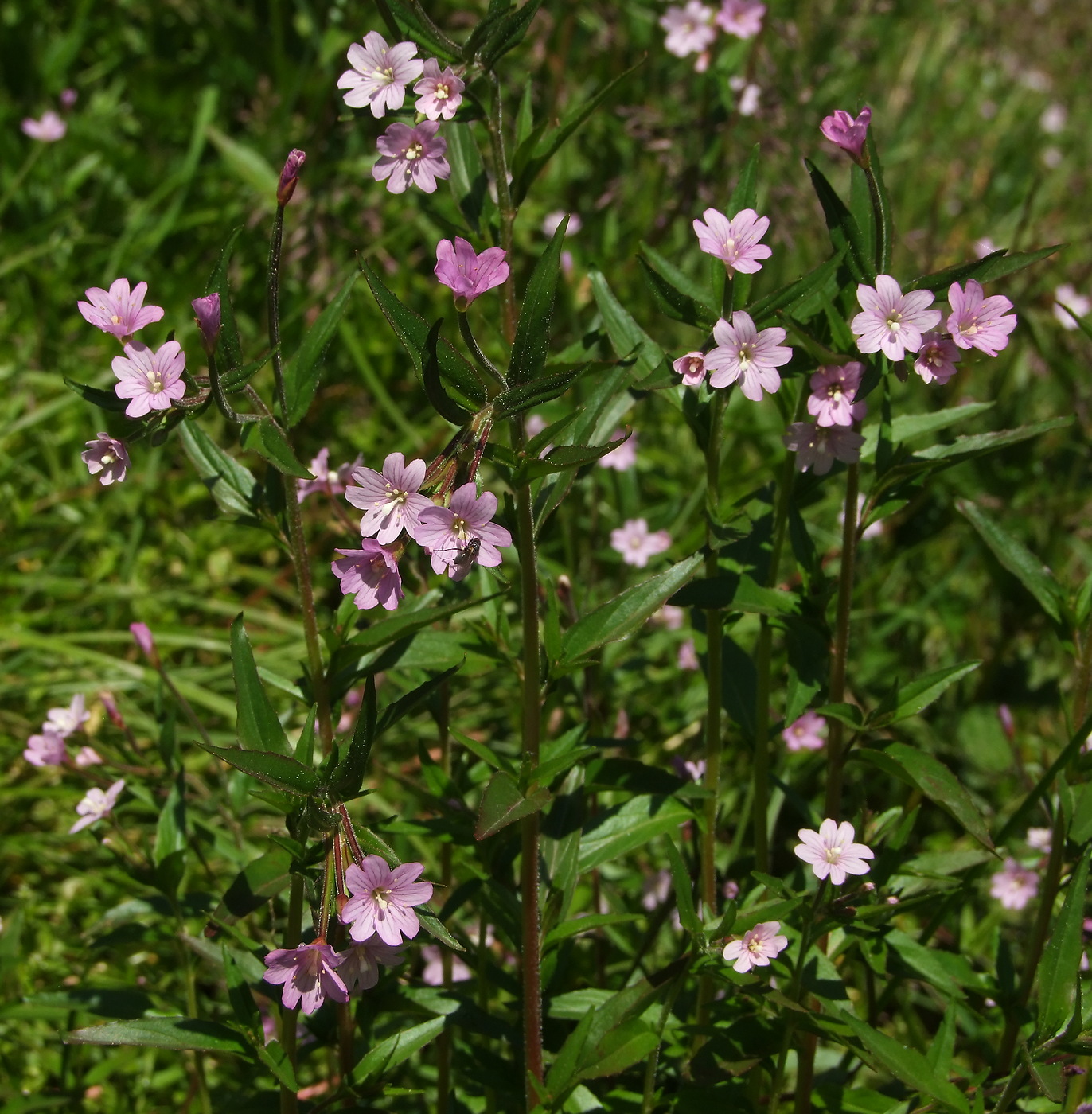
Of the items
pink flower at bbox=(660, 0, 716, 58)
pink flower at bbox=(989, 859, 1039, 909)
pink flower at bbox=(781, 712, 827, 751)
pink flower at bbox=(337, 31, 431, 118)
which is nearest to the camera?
pink flower at bbox=(337, 31, 431, 118)

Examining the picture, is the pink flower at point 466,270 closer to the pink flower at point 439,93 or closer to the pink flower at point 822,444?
the pink flower at point 439,93

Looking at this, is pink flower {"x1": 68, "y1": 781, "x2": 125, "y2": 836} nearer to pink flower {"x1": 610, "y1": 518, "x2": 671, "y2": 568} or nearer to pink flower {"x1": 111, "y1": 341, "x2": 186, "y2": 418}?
pink flower {"x1": 111, "y1": 341, "x2": 186, "y2": 418}

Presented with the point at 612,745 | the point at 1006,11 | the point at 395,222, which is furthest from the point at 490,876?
the point at 1006,11

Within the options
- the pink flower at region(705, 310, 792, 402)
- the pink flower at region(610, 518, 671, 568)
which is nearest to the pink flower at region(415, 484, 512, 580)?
the pink flower at region(705, 310, 792, 402)

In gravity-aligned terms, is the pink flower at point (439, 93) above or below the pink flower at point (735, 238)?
above

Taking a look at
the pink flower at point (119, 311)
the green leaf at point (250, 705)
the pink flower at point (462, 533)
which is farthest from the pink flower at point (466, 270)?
the green leaf at point (250, 705)

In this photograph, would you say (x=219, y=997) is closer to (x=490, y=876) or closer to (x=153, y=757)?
(x=153, y=757)

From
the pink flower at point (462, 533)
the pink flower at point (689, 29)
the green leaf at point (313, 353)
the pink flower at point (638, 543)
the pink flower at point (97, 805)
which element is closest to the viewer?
the pink flower at point (462, 533)
